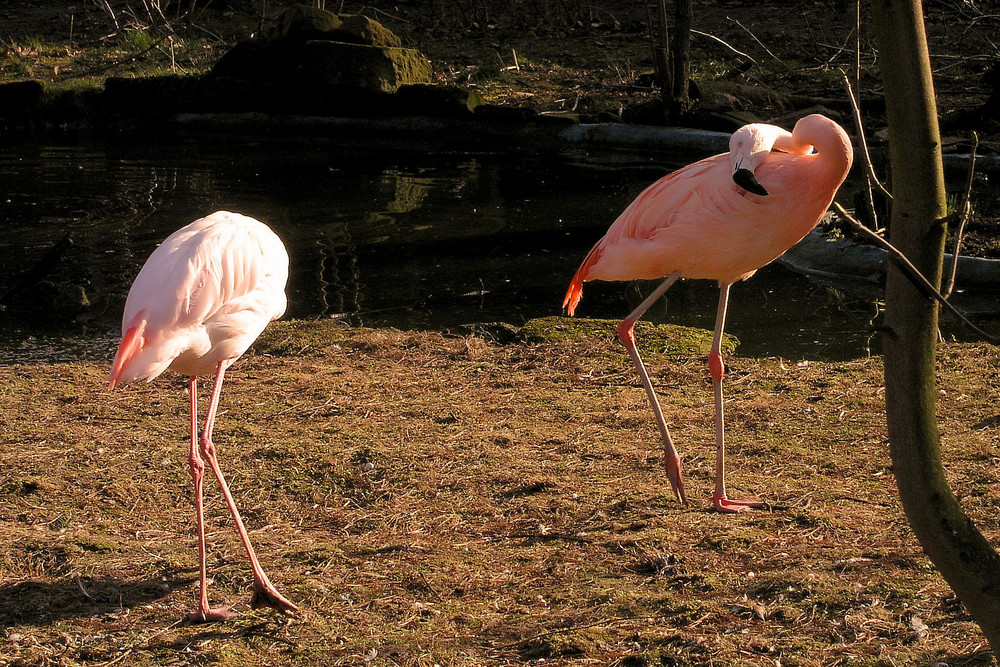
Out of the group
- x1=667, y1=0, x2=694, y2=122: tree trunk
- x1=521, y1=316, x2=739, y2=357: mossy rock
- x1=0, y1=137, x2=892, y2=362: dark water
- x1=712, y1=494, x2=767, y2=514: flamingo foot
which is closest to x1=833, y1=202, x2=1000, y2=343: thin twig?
x1=712, y1=494, x2=767, y2=514: flamingo foot

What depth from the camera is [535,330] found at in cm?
608

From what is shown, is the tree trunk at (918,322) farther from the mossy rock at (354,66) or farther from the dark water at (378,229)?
the mossy rock at (354,66)

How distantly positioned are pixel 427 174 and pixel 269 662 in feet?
31.0

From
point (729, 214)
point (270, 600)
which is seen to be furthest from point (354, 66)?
point (270, 600)

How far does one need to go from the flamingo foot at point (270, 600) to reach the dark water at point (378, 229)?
323 cm

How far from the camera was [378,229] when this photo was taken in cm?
937

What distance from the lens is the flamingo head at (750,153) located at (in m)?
3.68

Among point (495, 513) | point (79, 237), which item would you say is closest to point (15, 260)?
point (79, 237)

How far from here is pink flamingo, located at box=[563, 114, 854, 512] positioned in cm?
378

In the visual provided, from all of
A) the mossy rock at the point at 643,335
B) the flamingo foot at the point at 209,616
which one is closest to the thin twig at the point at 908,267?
the flamingo foot at the point at 209,616

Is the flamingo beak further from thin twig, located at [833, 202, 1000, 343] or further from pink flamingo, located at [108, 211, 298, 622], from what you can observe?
thin twig, located at [833, 202, 1000, 343]

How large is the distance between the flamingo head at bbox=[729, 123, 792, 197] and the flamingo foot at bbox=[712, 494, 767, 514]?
109 cm

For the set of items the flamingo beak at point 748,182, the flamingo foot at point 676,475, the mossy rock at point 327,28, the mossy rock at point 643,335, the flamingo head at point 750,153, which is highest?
the mossy rock at point 327,28

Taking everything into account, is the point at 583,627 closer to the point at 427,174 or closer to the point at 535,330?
the point at 535,330
